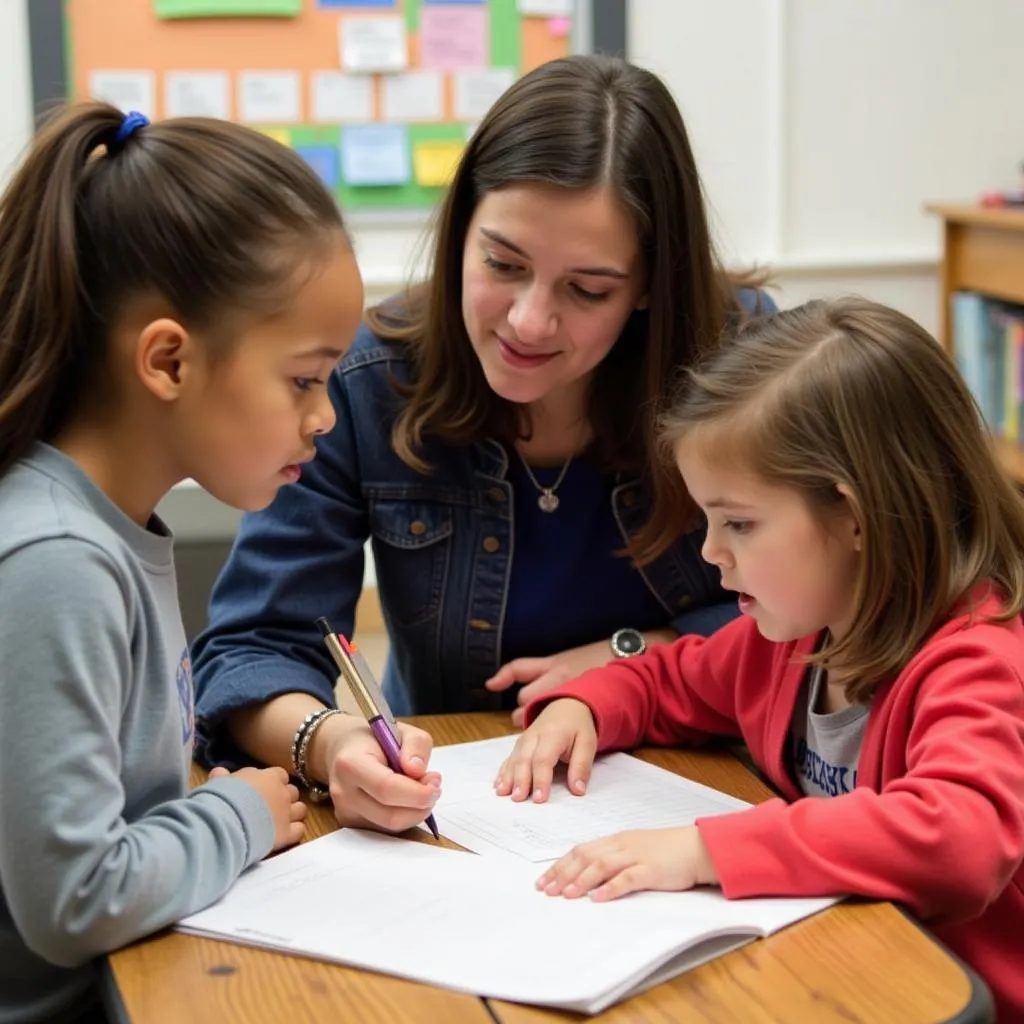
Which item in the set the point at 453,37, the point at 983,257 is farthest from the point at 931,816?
the point at 453,37

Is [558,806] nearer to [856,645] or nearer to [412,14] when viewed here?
[856,645]

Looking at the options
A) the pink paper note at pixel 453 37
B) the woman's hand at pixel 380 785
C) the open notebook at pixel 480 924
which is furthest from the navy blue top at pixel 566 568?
the pink paper note at pixel 453 37

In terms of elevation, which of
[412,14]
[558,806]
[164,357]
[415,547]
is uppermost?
[412,14]

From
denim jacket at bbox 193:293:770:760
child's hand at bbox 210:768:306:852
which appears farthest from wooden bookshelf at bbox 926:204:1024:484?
child's hand at bbox 210:768:306:852

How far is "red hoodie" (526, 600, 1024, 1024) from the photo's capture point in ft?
3.36

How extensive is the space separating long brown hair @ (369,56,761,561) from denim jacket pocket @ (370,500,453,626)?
64 mm

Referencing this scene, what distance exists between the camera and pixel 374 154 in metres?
3.18

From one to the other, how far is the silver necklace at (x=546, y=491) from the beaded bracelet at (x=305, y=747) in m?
0.43

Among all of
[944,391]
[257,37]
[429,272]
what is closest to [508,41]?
[257,37]

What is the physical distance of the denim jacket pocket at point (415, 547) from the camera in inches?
64.4

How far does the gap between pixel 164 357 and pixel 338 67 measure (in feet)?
7.31

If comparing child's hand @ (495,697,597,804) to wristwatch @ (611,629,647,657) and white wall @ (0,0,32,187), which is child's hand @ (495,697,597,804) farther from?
white wall @ (0,0,32,187)

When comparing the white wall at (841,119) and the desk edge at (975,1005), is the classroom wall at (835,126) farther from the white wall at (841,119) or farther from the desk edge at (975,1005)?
the desk edge at (975,1005)

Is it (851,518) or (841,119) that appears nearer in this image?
(851,518)
